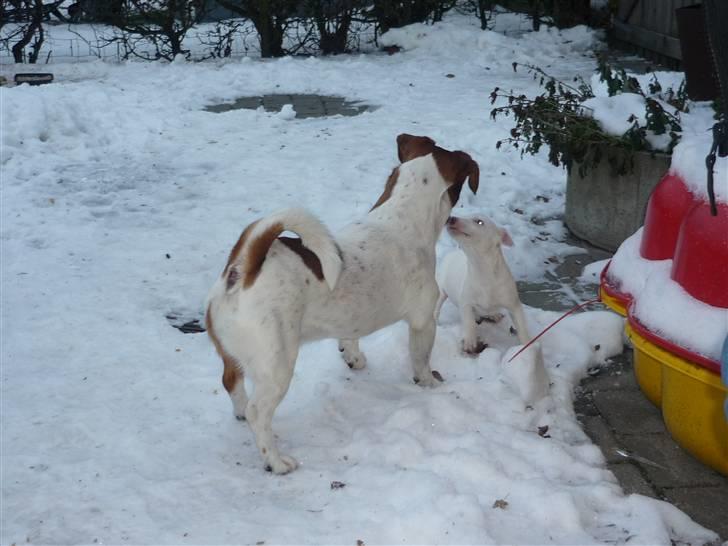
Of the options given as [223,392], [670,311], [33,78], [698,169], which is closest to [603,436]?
[670,311]

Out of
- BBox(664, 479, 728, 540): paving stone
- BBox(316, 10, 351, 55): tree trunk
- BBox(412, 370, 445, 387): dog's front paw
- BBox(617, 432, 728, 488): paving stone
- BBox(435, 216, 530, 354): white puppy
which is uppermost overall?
BBox(316, 10, 351, 55): tree trunk

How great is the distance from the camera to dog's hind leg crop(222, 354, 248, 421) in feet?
11.9

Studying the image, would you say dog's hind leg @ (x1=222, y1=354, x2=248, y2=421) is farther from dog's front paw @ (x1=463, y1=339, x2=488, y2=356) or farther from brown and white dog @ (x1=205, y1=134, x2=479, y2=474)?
dog's front paw @ (x1=463, y1=339, x2=488, y2=356)

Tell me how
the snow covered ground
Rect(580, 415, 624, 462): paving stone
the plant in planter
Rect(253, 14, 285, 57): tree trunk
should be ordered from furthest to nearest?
Rect(253, 14, 285, 57): tree trunk < the plant in planter < Rect(580, 415, 624, 462): paving stone < the snow covered ground

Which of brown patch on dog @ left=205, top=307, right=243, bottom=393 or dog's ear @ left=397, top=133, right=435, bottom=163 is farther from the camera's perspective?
dog's ear @ left=397, top=133, right=435, bottom=163

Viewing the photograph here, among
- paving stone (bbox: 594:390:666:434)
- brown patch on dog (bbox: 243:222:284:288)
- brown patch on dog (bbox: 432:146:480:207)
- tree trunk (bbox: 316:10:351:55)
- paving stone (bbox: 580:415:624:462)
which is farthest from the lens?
tree trunk (bbox: 316:10:351:55)

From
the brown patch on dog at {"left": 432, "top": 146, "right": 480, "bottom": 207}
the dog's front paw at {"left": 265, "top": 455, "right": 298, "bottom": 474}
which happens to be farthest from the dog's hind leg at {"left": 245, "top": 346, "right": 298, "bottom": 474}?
the brown patch on dog at {"left": 432, "top": 146, "right": 480, "bottom": 207}

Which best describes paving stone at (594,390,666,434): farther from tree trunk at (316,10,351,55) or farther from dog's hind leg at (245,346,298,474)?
tree trunk at (316,10,351,55)

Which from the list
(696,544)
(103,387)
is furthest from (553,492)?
(103,387)

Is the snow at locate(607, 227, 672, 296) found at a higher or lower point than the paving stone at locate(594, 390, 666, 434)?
higher

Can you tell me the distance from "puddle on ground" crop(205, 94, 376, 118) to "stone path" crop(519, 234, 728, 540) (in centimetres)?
574

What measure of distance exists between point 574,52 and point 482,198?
268 inches

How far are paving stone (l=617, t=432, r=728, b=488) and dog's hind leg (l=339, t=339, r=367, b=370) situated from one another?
1.23m

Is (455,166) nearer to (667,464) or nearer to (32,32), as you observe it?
(667,464)
